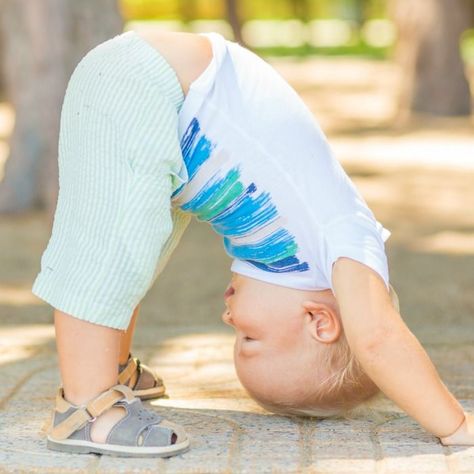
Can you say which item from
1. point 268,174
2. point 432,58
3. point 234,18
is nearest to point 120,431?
point 268,174

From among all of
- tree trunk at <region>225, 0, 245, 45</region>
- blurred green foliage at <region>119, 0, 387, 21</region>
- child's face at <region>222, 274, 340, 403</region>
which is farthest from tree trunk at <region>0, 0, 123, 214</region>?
blurred green foliage at <region>119, 0, 387, 21</region>

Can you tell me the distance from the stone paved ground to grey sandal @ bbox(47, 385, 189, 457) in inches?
1.3

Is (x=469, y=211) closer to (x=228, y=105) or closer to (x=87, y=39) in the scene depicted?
(x=87, y=39)

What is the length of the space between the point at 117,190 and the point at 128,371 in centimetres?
75

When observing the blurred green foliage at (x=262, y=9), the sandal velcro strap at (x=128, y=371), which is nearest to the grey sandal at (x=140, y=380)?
the sandal velcro strap at (x=128, y=371)

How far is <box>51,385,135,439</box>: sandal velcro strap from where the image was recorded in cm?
291

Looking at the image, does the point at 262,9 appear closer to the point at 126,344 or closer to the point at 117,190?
the point at 126,344

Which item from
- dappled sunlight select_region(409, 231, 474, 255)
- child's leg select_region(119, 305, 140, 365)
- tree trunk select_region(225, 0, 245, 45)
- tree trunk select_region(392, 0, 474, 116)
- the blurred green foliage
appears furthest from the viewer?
the blurred green foliage

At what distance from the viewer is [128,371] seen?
344 centimetres

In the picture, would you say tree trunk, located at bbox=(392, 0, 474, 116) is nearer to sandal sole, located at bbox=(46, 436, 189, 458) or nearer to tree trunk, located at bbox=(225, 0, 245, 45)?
tree trunk, located at bbox=(225, 0, 245, 45)

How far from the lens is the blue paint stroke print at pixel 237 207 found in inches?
116

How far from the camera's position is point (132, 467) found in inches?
112

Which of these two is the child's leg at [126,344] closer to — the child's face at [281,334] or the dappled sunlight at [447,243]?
the child's face at [281,334]

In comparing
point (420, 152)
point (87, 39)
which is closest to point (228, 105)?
point (87, 39)
